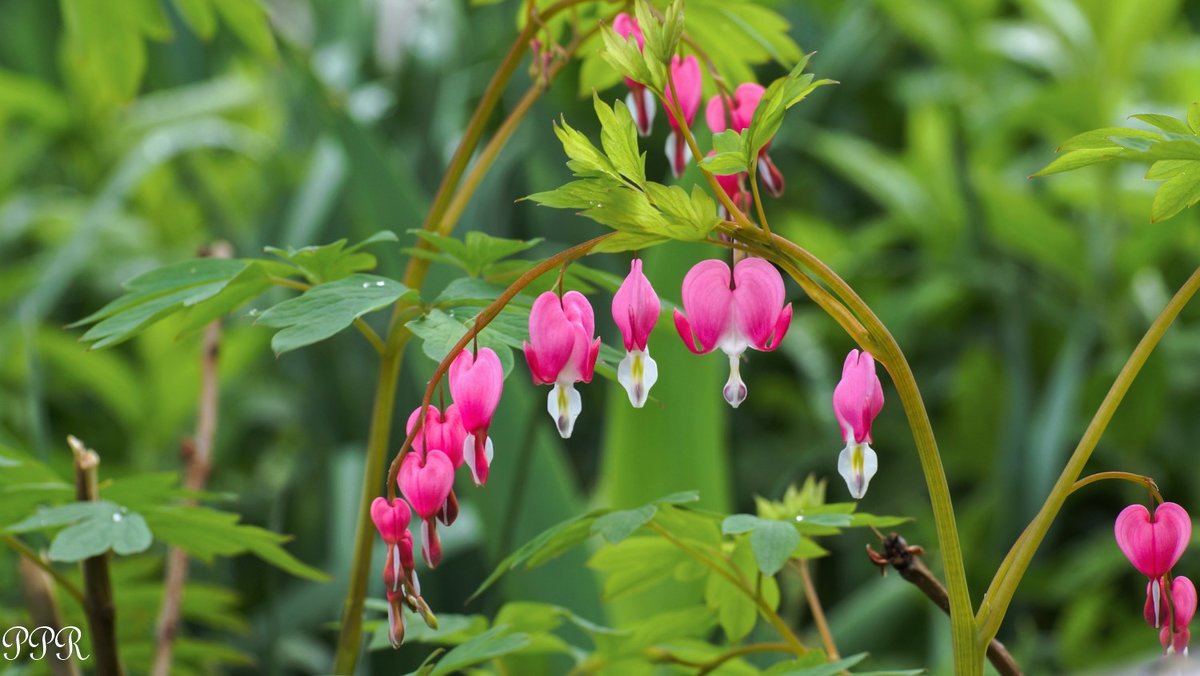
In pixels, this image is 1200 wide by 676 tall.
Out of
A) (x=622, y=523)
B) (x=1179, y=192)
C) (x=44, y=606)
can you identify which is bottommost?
(x=44, y=606)

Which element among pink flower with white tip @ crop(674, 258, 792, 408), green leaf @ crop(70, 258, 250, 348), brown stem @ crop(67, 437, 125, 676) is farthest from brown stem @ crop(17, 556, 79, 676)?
pink flower with white tip @ crop(674, 258, 792, 408)

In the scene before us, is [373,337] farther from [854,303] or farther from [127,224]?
[127,224]

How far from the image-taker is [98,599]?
0.53 meters

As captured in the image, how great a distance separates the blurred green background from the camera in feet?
3.55

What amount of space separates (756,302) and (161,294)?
0.26m

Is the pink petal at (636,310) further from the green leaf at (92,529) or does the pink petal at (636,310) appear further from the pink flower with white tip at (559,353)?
the green leaf at (92,529)

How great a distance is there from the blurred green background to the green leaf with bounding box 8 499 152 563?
38cm

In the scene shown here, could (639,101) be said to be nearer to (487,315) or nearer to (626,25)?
(626,25)

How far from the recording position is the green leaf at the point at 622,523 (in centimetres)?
41

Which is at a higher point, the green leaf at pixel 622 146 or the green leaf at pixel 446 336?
the green leaf at pixel 622 146

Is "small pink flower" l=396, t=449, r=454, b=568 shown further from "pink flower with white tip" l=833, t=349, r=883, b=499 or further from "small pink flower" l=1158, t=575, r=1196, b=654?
"small pink flower" l=1158, t=575, r=1196, b=654

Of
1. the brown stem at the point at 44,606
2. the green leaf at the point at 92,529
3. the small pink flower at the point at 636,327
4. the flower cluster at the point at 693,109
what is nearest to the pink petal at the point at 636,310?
the small pink flower at the point at 636,327

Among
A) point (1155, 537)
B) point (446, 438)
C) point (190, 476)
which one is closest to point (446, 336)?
point (446, 438)

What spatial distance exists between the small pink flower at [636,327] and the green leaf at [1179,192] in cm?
17
